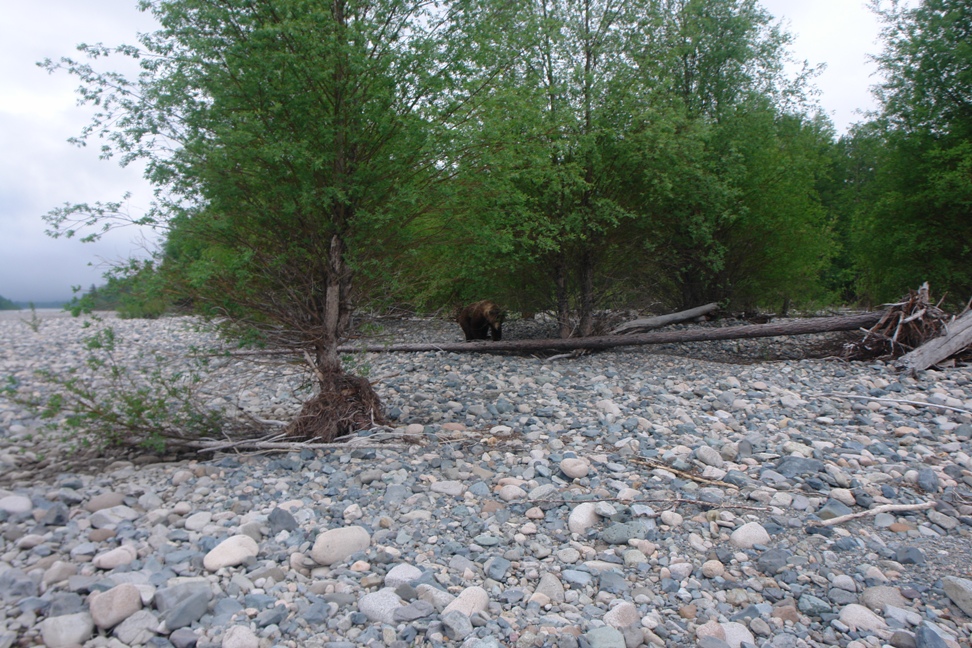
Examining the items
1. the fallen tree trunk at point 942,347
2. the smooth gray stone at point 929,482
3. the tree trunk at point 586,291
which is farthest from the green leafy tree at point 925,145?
the smooth gray stone at point 929,482

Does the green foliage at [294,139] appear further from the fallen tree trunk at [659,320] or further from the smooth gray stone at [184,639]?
the fallen tree trunk at [659,320]

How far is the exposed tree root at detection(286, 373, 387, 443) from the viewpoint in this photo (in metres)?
5.55

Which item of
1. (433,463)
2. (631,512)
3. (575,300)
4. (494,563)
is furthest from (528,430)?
(575,300)

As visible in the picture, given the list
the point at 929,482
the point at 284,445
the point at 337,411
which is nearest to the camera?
the point at 929,482

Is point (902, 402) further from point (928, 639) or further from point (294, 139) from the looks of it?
point (294, 139)

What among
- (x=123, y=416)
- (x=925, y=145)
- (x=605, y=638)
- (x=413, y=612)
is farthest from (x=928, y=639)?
(x=925, y=145)

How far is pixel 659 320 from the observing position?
A: 11.6m

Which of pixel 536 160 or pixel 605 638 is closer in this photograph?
pixel 605 638

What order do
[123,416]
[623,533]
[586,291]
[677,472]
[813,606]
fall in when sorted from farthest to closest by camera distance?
[586,291], [123,416], [677,472], [623,533], [813,606]

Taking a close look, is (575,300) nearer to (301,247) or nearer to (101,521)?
(301,247)

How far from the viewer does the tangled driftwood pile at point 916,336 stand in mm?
8141

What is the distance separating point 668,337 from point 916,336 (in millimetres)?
3311

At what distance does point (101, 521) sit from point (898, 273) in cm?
1284

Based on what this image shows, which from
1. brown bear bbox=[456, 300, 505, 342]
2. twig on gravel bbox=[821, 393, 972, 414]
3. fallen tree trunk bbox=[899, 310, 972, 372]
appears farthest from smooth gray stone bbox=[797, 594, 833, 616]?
brown bear bbox=[456, 300, 505, 342]
